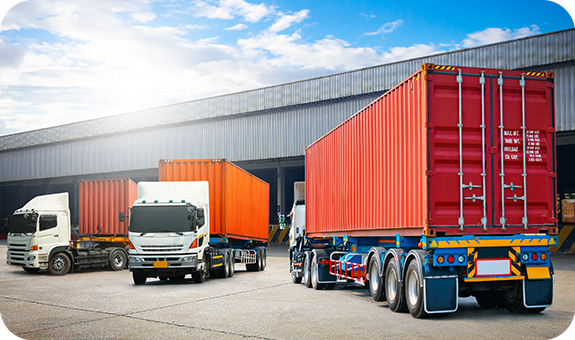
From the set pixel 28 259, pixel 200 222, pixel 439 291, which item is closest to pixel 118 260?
pixel 28 259

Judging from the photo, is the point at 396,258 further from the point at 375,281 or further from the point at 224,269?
the point at 224,269

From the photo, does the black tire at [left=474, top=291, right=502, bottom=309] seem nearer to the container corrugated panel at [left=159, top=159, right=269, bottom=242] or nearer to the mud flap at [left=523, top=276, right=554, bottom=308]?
the mud flap at [left=523, top=276, right=554, bottom=308]

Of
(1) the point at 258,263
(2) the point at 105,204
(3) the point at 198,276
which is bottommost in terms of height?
(1) the point at 258,263

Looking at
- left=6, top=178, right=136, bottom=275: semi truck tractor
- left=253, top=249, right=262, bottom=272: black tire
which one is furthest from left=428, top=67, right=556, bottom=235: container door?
left=6, top=178, right=136, bottom=275: semi truck tractor

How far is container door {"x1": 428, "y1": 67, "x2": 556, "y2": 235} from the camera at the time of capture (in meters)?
9.15

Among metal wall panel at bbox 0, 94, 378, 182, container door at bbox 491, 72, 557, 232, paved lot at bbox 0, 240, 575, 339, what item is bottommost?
paved lot at bbox 0, 240, 575, 339

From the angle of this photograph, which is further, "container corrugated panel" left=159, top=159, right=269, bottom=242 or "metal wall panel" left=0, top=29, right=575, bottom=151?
"metal wall panel" left=0, top=29, right=575, bottom=151

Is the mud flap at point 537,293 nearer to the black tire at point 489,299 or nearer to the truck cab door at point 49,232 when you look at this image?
the black tire at point 489,299

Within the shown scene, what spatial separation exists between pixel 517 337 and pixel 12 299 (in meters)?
11.3

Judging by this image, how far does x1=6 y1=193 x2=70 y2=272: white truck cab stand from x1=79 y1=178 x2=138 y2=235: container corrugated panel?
280 centimetres

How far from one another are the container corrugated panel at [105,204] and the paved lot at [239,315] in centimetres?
744

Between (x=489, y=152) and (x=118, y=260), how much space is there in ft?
59.3

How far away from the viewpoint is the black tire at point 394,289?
32.5ft

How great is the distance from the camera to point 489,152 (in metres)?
9.37
